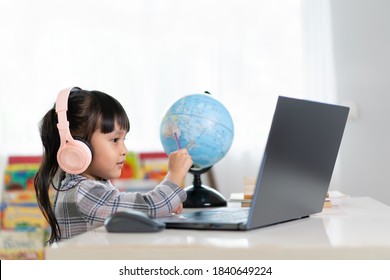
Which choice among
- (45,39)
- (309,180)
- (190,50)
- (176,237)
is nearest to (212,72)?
(190,50)

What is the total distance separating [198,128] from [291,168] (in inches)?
22.8

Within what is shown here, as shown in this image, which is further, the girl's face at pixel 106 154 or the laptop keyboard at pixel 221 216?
the girl's face at pixel 106 154

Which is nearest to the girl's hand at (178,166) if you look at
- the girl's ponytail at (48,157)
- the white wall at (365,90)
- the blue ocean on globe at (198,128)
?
the blue ocean on globe at (198,128)

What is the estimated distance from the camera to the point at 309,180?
1149 mm

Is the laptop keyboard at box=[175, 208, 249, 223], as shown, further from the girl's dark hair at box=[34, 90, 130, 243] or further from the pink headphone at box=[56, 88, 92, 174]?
the girl's dark hair at box=[34, 90, 130, 243]

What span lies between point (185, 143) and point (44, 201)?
399 millimetres

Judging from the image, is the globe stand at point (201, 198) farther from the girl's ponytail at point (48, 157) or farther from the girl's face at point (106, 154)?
the girl's ponytail at point (48, 157)

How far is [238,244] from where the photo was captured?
2.77 feet

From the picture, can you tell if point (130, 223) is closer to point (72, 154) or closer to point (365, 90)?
point (72, 154)

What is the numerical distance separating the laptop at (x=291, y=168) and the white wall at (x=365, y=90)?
84.5 inches

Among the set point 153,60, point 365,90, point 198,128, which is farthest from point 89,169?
point 365,90

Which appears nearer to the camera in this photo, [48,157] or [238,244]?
[238,244]

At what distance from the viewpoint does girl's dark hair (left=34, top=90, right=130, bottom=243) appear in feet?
4.98

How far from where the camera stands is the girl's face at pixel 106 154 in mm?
1521
